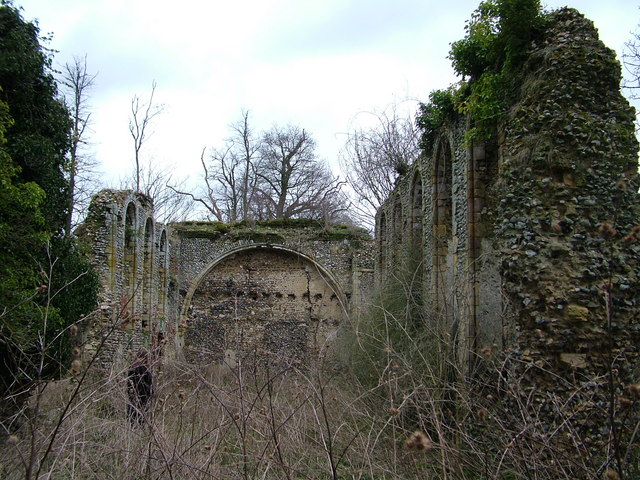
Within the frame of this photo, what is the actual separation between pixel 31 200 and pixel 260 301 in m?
12.1

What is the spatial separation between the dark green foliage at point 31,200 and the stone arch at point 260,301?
384 inches

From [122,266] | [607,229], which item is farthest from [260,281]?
[607,229]

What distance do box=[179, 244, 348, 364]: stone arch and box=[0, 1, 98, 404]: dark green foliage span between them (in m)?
9.76

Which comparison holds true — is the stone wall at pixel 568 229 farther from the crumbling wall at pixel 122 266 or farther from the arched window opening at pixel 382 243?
the arched window opening at pixel 382 243

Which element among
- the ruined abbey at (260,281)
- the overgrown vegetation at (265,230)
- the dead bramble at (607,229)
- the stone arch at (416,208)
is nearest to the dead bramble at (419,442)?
the dead bramble at (607,229)

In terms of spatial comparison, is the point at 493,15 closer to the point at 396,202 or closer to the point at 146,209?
the point at 396,202

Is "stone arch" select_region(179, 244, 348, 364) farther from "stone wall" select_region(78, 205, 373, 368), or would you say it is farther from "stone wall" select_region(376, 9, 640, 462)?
"stone wall" select_region(376, 9, 640, 462)

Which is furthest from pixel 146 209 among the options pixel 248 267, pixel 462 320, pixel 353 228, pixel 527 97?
pixel 527 97

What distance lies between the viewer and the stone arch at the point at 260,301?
1928 centimetres

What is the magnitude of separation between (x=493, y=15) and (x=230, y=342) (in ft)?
46.1

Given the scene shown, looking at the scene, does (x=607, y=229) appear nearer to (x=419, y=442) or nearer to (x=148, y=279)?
(x=419, y=442)

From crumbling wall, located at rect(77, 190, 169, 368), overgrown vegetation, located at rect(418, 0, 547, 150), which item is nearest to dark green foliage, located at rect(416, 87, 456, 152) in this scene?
overgrown vegetation, located at rect(418, 0, 547, 150)

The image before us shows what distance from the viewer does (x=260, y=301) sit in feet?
64.5

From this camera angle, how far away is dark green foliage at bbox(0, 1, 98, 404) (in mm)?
7629
